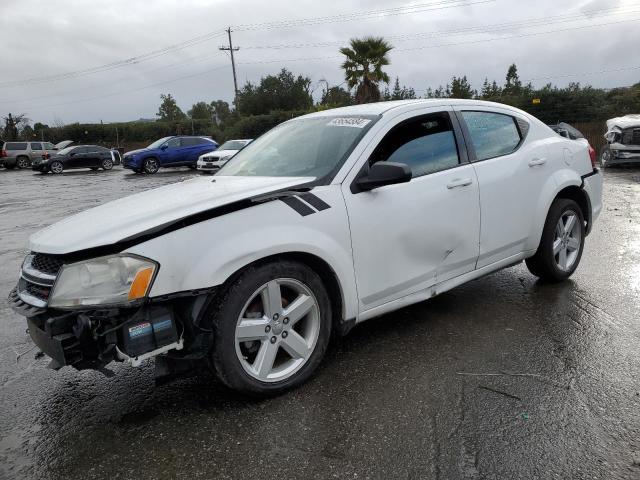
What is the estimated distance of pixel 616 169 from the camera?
55.1 ft

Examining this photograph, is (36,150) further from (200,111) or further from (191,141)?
(200,111)

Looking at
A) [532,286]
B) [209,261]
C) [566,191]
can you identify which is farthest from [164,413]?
[566,191]

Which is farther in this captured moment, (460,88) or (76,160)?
(460,88)

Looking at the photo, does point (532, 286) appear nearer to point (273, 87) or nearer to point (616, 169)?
point (616, 169)

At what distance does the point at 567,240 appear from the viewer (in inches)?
187

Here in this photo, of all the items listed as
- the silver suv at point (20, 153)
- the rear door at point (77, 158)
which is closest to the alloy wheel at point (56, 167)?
the rear door at point (77, 158)

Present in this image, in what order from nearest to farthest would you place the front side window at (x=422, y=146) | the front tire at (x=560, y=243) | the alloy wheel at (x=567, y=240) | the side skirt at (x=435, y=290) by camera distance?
the side skirt at (x=435, y=290) < the front side window at (x=422, y=146) < the front tire at (x=560, y=243) < the alloy wheel at (x=567, y=240)

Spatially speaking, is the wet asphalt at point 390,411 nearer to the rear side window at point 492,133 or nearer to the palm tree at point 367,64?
the rear side window at point 492,133

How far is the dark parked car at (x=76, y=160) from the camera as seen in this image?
26406 mm

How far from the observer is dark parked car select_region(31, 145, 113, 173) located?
1040 inches

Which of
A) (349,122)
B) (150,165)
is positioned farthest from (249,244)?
(150,165)

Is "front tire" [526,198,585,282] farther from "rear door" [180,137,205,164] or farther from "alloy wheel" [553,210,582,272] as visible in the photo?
"rear door" [180,137,205,164]

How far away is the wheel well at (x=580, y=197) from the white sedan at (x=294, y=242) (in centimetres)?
32

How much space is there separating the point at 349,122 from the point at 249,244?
1408mm
